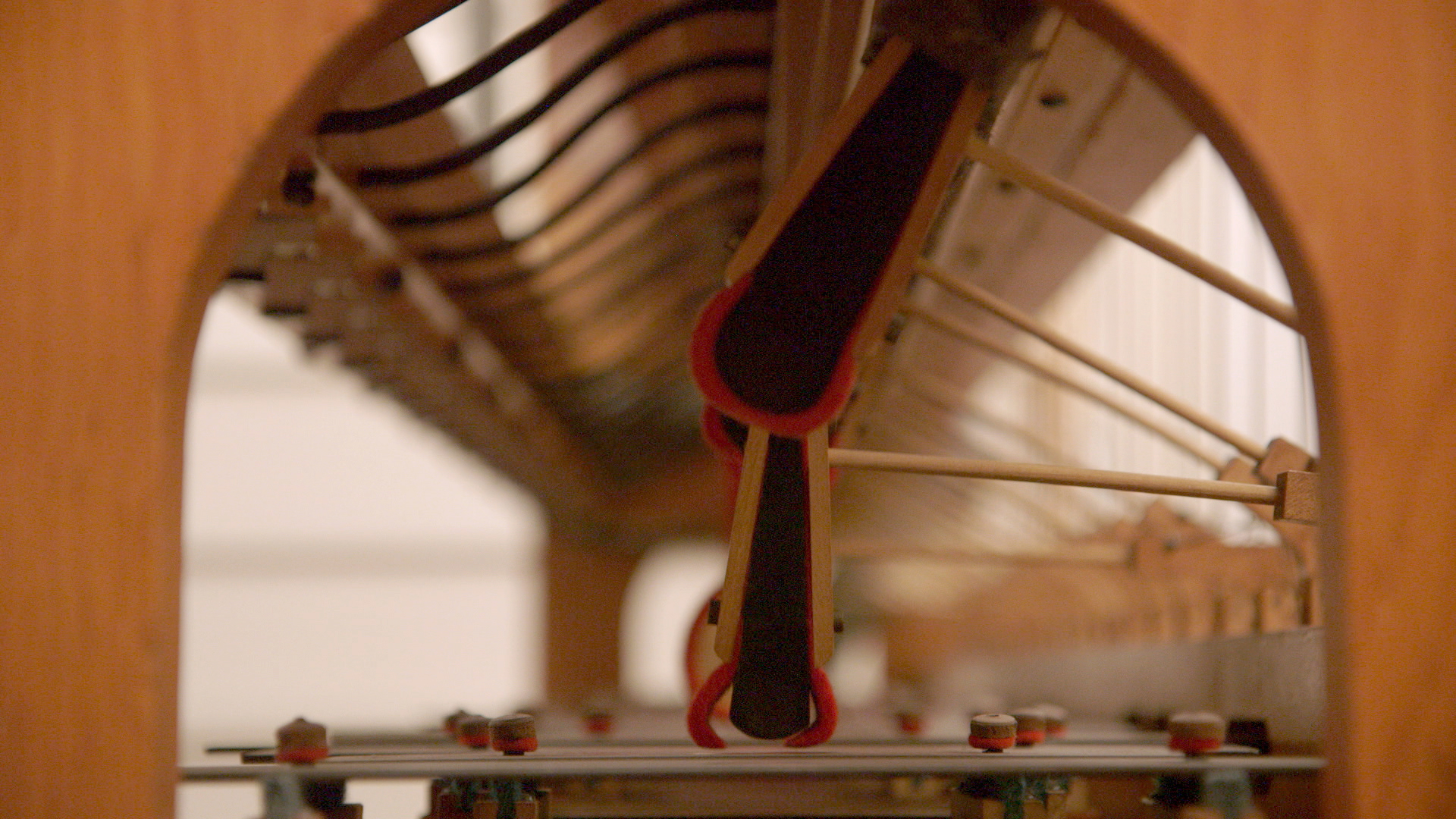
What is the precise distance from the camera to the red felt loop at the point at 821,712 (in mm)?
1320

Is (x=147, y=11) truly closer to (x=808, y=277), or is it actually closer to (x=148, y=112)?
(x=148, y=112)

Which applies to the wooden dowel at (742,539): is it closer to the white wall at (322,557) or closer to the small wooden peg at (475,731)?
the small wooden peg at (475,731)

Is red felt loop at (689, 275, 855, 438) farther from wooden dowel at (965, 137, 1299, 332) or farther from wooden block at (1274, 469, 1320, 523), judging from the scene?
wooden block at (1274, 469, 1320, 523)

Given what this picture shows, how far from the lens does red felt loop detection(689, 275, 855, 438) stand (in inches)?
44.6

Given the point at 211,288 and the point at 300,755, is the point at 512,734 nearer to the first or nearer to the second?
the point at 300,755

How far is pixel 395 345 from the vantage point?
2.84m

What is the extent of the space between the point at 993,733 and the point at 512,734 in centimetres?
48

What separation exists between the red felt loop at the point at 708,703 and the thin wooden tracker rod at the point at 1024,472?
213 mm

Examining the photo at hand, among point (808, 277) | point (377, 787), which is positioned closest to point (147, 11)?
point (808, 277)

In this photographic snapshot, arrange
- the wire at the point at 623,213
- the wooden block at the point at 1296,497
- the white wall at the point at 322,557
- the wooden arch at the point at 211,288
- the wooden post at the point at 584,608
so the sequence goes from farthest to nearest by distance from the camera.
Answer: the white wall at the point at 322,557, the wooden post at the point at 584,608, the wire at the point at 623,213, the wooden block at the point at 1296,497, the wooden arch at the point at 211,288

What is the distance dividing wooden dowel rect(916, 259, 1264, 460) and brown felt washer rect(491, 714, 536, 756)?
607 millimetres

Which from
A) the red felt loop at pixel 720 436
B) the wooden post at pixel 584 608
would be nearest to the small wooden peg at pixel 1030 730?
the red felt loop at pixel 720 436

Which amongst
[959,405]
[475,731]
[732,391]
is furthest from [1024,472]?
[959,405]

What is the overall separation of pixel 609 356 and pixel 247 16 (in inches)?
98.9
